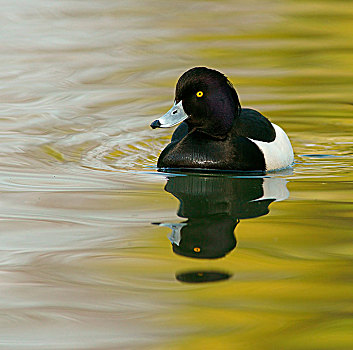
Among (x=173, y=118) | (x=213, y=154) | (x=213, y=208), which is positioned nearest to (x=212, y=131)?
(x=213, y=154)

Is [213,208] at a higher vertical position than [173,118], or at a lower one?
lower

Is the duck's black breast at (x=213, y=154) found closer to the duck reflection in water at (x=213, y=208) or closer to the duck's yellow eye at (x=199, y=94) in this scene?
the duck reflection in water at (x=213, y=208)

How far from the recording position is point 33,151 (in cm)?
813

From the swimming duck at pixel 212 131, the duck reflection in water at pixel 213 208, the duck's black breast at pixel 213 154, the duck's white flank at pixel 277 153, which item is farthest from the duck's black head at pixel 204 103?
the duck reflection in water at pixel 213 208

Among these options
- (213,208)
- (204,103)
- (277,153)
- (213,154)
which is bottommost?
(213,208)

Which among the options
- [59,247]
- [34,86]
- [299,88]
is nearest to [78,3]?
[34,86]

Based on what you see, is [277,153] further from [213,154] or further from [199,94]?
[199,94]

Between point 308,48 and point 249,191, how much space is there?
6.03 m

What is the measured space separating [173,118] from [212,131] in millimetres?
370

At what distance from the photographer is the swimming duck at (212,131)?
23.8ft

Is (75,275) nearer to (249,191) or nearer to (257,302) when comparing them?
(257,302)

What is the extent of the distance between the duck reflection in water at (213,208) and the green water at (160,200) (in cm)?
2

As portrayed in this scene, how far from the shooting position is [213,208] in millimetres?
5984

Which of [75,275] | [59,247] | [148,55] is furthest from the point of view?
[148,55]
